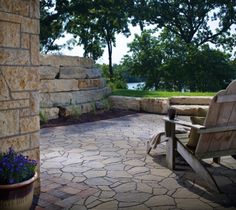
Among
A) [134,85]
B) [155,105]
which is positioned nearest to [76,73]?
[155,105]

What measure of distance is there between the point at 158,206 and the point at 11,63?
1.87 metres

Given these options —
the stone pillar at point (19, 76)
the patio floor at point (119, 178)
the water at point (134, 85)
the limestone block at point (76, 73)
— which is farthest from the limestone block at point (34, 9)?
the water at point (134, 85)

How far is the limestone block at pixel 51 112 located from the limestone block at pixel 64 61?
3.81ft

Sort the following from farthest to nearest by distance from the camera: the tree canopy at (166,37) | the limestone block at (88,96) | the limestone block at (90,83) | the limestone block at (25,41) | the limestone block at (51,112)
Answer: the tree canopy at (166,37)
the limestone block at (90,83)
the limestone block at (88,96)
the limestone block at (51,112)
the limestone block at (25,41)

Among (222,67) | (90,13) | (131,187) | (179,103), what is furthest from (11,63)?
(222,67)

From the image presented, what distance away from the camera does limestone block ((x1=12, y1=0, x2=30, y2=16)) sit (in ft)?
8.91

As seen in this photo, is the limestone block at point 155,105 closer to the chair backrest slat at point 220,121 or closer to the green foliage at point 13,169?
the chair backrest slat at point 220,121

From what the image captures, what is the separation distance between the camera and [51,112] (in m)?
7.58

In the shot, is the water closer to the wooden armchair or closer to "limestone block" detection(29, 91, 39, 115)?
the wooden armchair

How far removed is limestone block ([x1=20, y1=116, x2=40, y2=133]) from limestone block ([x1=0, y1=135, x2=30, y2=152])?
2.7 inches

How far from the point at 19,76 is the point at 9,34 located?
0.39 meters

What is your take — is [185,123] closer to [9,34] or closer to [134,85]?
[9,34]

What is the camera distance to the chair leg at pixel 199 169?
10.1 ft

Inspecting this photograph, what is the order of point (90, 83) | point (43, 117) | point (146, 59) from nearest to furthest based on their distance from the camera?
1. point (43, 117)
2. point (90, 83)
3. point (146, 59)
